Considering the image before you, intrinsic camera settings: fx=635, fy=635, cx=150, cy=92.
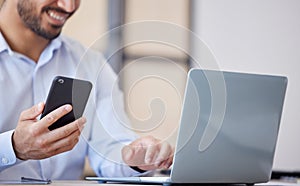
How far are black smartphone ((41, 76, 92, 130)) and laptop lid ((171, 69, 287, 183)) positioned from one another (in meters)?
0.40

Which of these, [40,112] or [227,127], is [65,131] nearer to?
[40,112]

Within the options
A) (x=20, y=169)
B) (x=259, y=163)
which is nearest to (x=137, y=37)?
(x=259, y=163)

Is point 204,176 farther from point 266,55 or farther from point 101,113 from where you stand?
point 266,55

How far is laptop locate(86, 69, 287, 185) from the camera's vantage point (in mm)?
1433

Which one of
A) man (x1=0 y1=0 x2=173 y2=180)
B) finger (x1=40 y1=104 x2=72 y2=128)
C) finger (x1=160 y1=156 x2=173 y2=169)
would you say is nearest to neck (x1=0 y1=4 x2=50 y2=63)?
man (x1=0 y1=0 x2=173 y2=180)

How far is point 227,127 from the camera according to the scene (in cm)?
→ 151

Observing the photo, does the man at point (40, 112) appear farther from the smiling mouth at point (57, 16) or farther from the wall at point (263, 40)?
the wall at point (263, 40)

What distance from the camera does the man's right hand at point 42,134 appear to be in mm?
1680

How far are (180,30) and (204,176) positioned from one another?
450 mm

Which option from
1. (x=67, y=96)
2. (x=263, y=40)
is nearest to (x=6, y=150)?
(x=67, y=96)

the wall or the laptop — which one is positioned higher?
the wall

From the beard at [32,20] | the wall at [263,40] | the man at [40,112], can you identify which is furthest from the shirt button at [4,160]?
the wall at [263,40]

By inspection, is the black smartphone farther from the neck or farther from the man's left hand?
the neck

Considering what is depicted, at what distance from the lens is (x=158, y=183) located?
1.53 metres
